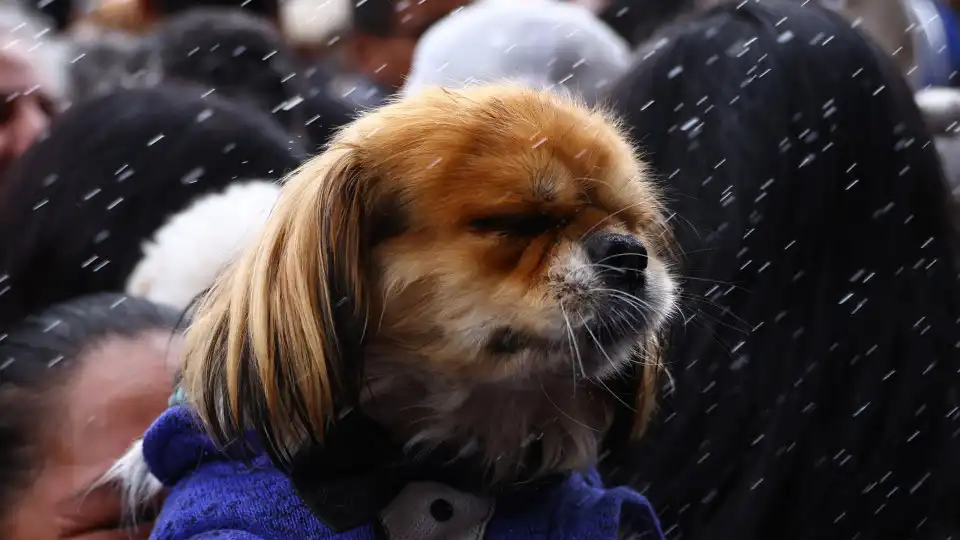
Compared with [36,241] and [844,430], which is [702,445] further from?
[36,241]

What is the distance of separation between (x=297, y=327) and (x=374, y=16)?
2.61 m

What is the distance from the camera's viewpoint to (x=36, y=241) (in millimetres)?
2342

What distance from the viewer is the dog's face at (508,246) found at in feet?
4.24

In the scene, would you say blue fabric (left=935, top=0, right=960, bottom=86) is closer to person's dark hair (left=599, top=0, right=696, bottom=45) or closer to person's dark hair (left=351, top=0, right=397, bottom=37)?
person's dark hair (left=599, top=0, right=696, bottom=45)

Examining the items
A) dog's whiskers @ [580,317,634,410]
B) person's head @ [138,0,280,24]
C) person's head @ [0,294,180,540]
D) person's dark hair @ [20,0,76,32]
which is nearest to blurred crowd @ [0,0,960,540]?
person's head @ [0,294,180,540]

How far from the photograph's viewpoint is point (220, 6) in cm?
459

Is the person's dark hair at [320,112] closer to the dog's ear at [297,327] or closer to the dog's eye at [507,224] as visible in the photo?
the dog's ear at [297,327]

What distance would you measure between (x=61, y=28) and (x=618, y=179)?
5217mm

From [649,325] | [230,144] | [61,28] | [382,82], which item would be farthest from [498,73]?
[61,28]

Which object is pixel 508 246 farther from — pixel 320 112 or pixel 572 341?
pixel 320 112

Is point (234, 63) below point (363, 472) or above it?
above

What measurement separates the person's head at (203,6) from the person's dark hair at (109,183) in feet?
7.21

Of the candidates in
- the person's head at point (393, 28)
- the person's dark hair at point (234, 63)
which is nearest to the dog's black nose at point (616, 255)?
the person's dark hair at point (234, 63)

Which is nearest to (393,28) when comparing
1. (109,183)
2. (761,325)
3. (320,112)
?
(320,112)
